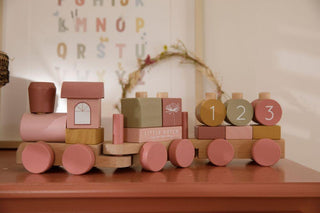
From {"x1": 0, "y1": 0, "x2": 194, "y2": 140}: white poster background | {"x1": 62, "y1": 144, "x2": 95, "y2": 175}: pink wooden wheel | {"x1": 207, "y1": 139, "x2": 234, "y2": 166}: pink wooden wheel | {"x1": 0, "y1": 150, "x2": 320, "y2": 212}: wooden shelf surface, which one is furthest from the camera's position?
{"x1": 0, "y1": 0, "x2": 194, "y2": 140}: white poster background

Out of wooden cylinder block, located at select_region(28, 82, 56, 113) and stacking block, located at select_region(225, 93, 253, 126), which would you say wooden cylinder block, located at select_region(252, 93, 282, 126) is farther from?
wooden cylinder block, located at select_region(28, 82, 56, 113)

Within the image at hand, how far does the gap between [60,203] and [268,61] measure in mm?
1027

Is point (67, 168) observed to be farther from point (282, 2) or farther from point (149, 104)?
point (282, 2)

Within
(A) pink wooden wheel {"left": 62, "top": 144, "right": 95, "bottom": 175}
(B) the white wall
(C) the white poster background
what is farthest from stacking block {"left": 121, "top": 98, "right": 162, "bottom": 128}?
(B) the white wall

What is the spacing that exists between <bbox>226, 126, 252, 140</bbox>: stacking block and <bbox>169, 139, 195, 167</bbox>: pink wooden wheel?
0.14 m

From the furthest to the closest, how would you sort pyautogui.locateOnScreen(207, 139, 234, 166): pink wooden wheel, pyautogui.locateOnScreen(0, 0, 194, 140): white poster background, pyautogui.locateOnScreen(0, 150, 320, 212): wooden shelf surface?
pyautogui.locateOnScreen(0, 0, 194, 140): white poster background → pyautogui.locateOnScreen(207, 139, 234, 166): pink wooden wheel → pyautogui.locateOnScreen(0, 150, 320, 212): wooden shelf surface

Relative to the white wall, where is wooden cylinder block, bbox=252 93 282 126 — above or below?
below

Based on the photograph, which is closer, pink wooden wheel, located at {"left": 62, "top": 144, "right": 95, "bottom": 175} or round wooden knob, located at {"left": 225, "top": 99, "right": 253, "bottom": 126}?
pink wooden wheel, located at {"left": 62, "top": 144, "right": 95, "bottom": 175}

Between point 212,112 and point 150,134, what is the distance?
0.73 ft

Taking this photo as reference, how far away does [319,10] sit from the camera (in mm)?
1150

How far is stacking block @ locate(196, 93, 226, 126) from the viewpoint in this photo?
2.66ft

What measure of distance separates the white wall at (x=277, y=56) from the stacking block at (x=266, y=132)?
358 mm

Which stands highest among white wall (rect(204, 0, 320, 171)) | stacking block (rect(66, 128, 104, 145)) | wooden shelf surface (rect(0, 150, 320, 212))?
white wall (rect(204, 0, 320, 171))

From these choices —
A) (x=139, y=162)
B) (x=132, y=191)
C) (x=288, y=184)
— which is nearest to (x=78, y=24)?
(x=139, y=162)
